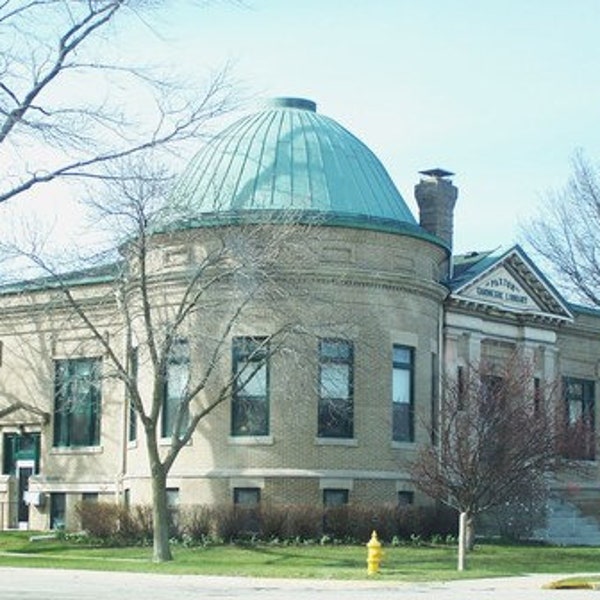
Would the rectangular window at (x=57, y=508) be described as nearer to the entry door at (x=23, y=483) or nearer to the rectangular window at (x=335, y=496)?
the entry door at (x=23, y=483)

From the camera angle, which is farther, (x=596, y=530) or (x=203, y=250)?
(x=596, y=530)

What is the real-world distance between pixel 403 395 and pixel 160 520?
11.2 metres

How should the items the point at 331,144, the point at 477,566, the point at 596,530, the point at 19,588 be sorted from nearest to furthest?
1. the point at 19,588
2. the point at 477,566
3. the point at 331,144
4. the point at 596,530

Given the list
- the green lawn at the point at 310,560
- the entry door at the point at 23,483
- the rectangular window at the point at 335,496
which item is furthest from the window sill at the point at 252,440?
the entry door at the point at 23,483

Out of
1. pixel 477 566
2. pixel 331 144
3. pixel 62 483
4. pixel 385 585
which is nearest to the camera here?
pixel 385 585

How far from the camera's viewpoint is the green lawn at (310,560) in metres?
30.5

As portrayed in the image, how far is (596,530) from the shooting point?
4997 cm

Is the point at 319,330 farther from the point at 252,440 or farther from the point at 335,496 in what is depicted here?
the point at 335,496

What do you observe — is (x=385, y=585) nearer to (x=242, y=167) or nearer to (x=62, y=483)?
(x=242, y=167)

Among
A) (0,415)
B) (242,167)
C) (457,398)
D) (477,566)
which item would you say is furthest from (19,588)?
(0,415)

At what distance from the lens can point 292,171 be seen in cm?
4222

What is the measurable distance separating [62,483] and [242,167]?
12.4 meters

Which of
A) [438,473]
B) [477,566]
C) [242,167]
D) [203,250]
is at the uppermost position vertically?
[242,167]

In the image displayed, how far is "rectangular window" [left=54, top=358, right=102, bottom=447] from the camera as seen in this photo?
45884 millimetres
